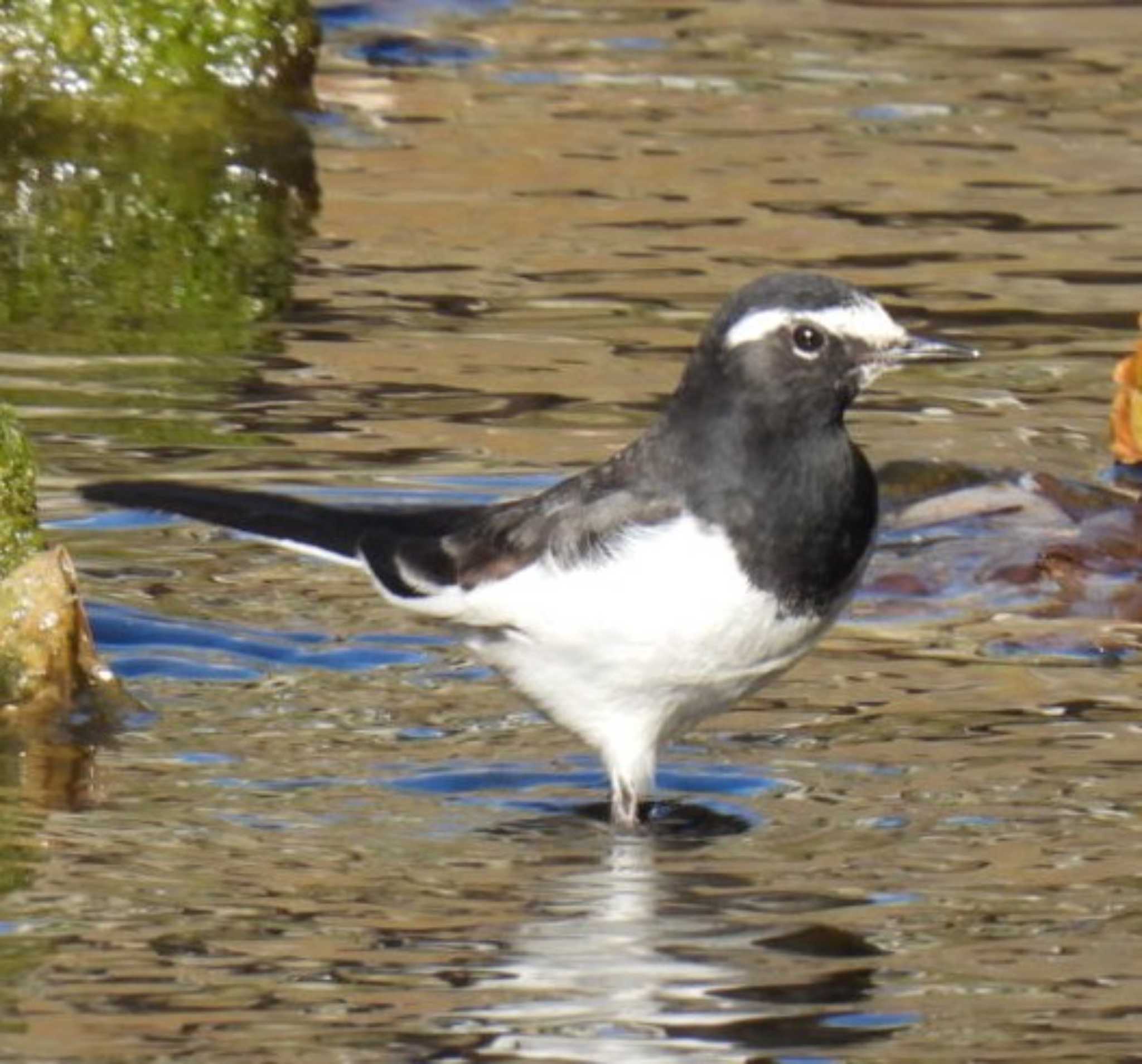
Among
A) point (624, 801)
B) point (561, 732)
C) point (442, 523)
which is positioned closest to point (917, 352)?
point (624, 801)

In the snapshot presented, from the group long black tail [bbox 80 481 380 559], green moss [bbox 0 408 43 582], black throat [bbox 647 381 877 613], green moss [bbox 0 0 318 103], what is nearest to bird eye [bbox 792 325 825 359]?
black throat [bbox 647 381 877 613]

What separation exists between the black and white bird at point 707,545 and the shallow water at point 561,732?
242 millimetres

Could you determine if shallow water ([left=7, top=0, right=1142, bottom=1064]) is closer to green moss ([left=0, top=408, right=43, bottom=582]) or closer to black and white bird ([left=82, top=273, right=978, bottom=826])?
black and white bird ([left=82, top=273, right=978, bottom=826])

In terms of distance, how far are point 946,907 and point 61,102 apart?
7.28 meters

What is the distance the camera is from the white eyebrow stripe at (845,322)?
19.7 feet

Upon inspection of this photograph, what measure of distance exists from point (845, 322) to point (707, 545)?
1.58 ft

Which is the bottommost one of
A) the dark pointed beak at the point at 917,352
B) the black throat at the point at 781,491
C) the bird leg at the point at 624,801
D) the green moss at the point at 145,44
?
the bird leg at the point at 624,801

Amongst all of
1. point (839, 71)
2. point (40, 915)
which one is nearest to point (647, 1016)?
point (40, 915)

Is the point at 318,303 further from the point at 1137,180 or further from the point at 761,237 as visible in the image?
the point at 1137,180

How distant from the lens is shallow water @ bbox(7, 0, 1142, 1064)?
5.07m

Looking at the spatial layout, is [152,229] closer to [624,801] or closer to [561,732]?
[561,732]

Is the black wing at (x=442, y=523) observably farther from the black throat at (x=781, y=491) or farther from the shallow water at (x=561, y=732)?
the shallow water at (x=561, y=732)

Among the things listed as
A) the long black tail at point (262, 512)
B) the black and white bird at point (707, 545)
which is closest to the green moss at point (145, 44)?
the long black tail at point (262, 512)

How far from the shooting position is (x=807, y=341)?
19.7ft
